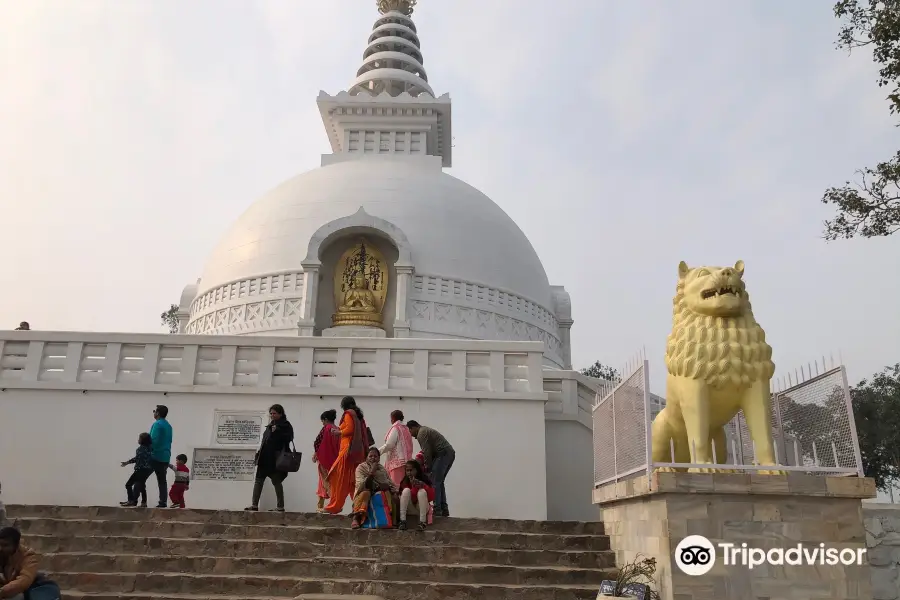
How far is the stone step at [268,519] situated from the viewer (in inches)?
307

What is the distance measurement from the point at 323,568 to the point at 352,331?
9.21 meters

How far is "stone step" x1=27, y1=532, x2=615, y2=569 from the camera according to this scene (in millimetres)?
7082

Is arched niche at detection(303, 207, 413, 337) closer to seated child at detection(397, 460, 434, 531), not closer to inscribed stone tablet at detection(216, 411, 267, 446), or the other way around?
inscribed stone tablet at detection(216, 411, 267, 446)

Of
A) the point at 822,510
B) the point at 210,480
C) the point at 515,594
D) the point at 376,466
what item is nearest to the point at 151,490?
the point at 210,480

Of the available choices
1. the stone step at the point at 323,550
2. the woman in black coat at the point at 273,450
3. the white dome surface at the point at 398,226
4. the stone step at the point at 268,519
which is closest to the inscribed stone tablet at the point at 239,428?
the woman in black coat at the point at 273,450

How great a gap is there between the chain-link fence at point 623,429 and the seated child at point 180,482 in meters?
5.65

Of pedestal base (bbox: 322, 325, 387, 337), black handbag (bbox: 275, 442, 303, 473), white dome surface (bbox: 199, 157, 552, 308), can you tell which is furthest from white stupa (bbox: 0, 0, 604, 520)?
white dome surface (bbox: 199, 157, 552, 308)

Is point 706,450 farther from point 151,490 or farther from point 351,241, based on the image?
point 351,241

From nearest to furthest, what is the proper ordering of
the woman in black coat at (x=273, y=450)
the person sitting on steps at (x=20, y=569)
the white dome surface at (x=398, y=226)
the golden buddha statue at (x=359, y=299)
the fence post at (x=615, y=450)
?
the person sitting on steps at (x=20, y=569) → the fence post at (x=615, y=450) → the woman in black coat at (x=273, y=450) → the golden buddha statue at (x=359, y=299) → the white dome surface at (x=398, y=226)

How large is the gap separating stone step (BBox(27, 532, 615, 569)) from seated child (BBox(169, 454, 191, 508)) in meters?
2.38

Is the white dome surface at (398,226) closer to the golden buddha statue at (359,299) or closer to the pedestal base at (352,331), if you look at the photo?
the golden buddha statue at (359,299)

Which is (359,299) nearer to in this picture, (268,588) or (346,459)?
(346,459)

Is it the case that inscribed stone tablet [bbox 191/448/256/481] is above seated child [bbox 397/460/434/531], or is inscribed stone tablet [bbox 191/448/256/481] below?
above

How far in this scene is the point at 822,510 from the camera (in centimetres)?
574
